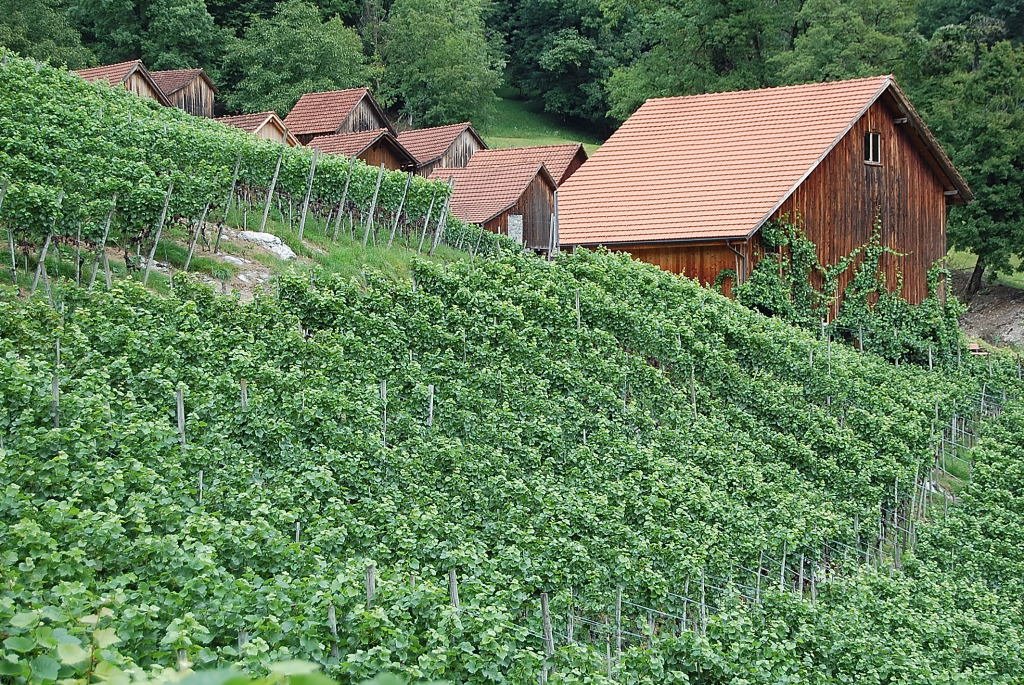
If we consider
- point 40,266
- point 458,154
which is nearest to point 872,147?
point 458,154

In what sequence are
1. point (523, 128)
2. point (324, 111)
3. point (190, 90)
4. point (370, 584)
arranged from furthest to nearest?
point (523, 128)
point (324, 111)
point (190, 90)
point (370, 584)

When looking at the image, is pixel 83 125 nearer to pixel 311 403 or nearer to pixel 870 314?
pixel 311 403

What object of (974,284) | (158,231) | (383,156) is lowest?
(974,284)

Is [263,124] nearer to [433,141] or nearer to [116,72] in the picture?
[116,72]

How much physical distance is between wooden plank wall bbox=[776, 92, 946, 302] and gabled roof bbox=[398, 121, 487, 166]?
19246 millimetres

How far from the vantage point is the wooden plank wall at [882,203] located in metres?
25.7

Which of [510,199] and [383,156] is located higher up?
[383,156]

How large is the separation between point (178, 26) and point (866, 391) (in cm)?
4068

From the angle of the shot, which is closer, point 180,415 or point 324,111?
point 180,415

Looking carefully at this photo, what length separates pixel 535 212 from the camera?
38.4m

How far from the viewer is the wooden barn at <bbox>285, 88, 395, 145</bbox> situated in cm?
4009

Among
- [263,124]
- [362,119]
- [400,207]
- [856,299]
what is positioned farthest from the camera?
[362,119]

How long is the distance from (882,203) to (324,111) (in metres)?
21.3

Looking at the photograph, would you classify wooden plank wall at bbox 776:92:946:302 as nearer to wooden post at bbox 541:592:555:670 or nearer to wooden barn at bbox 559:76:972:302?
wooden barn at bbox 559:76:972:302
